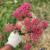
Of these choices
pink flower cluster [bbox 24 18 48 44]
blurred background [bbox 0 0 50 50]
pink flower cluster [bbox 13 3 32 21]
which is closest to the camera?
pink flower cluster [bbox 24 18 48 44]

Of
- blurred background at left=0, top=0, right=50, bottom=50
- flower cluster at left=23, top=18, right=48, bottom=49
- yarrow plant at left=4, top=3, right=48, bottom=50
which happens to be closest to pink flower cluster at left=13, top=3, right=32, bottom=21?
yarrow plant at left=4, top=3, right=48, bottom=50

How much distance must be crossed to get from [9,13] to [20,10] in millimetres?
655

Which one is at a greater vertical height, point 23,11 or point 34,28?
point 23,11

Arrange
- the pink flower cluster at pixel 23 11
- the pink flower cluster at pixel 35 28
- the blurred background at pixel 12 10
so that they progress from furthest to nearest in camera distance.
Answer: the blurred background at pixel 12 10 → the pink flower cluster at pixel 23 11 → the pink flower cluster at pixel 35 28

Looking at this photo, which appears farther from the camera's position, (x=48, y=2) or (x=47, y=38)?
(x=48, y=2)

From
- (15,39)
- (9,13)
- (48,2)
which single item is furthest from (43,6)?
(15,39)

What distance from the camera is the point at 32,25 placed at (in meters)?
1.08

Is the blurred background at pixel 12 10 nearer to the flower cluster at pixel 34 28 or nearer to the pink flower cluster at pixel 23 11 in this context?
the pink flower cluster at pixel 23 11

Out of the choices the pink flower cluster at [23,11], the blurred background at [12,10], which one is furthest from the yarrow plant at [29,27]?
the blurred background at [12,10]

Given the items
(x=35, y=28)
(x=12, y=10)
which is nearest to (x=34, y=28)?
(x=35, y=28)

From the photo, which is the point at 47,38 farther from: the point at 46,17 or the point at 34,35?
the point at 46,17

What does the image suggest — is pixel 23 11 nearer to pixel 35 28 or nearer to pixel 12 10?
Result: pixel 35 28

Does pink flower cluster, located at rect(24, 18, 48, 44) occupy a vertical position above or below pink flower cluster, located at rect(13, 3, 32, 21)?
below

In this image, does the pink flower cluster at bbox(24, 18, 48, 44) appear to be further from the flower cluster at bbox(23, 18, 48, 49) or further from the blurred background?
the blurred background
